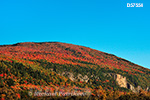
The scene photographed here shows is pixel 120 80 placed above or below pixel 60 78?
above

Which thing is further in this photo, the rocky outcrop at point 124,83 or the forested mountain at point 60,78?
the rocky outcrop at point 124,83

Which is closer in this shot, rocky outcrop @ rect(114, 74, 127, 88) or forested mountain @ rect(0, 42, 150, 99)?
forested mountain @ rect(0, 42, 150, 99)

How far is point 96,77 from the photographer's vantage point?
10200 centimetres

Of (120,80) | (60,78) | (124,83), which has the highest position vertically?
(120,80)

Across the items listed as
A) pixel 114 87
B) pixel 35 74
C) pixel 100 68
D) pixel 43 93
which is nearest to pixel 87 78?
pixel 114 87

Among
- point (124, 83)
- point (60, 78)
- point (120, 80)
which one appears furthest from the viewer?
point (120, 80)

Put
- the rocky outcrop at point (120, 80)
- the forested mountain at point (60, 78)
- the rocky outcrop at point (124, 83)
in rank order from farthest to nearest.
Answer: the rocky outcrop at point (124, 83) → the rocky outcrop at point (120, 80) → the forested mountain at point (60, 78)

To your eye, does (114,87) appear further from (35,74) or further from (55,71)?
(35,74)

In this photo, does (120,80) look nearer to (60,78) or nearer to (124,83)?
(124,83)

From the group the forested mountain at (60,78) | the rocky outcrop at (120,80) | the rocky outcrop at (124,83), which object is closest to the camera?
the forested mountain at (60,78)

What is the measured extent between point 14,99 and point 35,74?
2664cm

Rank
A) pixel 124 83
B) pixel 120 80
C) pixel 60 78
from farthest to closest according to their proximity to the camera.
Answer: pixel 120 80, pixel 124 83, pixel 60 78

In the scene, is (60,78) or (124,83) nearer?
(60,78)

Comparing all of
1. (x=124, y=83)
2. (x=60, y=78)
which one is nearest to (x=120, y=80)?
(x=124, y=83)
